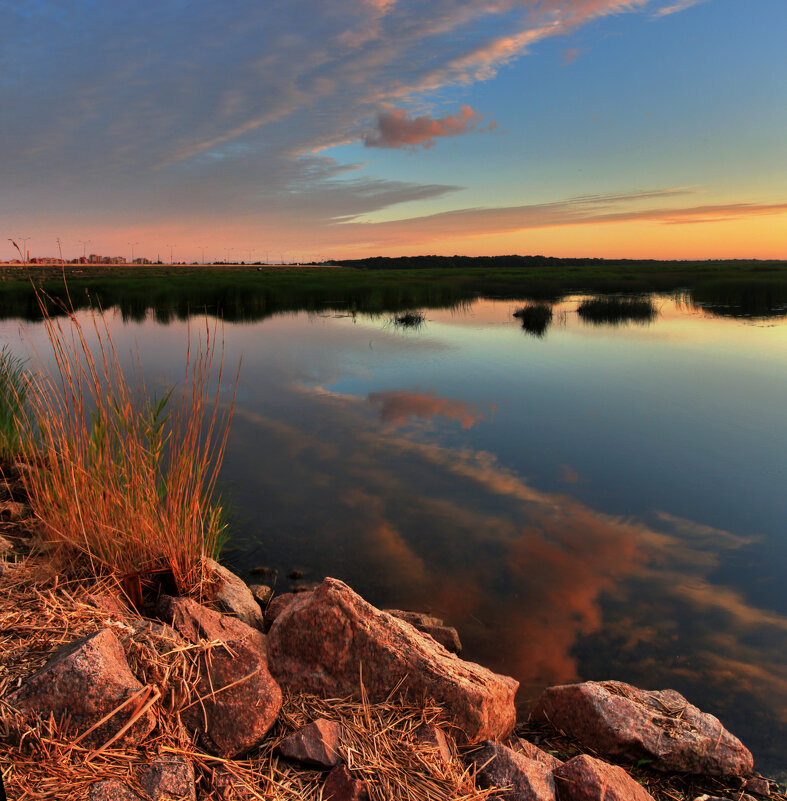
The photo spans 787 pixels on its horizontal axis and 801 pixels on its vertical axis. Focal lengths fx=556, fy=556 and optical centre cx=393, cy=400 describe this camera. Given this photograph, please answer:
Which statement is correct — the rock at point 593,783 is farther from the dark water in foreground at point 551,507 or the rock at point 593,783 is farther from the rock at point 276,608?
the rock at point 276,608

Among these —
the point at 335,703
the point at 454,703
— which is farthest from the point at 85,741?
the point at 454,703

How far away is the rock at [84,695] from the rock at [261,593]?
93.3 inches

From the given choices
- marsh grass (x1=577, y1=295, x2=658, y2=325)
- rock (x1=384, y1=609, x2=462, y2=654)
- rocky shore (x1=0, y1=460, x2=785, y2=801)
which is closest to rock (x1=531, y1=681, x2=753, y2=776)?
rocky shore (x1=0, y1=460, x2=785, y2=801)

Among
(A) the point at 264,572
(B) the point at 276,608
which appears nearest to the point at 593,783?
(B) the point at 276,608

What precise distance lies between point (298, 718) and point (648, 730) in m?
1.88

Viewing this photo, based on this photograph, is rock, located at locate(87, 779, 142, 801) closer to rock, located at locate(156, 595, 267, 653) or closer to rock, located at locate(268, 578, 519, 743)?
rock, located at locate(156, 595, 267, 653)

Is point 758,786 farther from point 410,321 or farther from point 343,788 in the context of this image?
point 410,321

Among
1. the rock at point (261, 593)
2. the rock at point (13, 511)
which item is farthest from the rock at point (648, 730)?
the rock at point (13, 511)

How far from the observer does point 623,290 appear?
3828cm

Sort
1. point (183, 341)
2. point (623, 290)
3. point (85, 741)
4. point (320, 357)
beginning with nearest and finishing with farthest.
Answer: point (85, 741) → point (320, 357) → point (183, 341) → point (623, 290)

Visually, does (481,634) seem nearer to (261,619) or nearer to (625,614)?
(625,614)

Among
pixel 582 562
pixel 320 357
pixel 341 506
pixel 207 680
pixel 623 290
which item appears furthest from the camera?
pixel 623 290

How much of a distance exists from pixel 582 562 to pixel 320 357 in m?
11.7

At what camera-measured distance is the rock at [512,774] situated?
2324 millimetres
